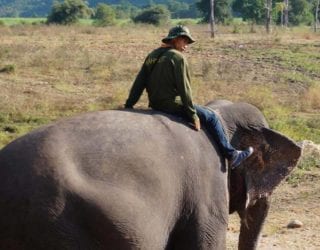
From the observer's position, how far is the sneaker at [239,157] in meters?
5.81

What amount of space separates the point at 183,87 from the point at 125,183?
110cm

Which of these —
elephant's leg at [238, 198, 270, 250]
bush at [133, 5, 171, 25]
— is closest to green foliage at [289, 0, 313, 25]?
bush at [133, 5, 171, 25]

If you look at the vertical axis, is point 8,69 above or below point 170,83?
below

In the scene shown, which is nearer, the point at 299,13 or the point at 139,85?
the point at 139,85

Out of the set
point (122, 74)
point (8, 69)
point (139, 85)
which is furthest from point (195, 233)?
point (122, 74)

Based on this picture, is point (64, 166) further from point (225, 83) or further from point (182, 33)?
point (225, 83)

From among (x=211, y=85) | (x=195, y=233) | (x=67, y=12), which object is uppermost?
(x=195, y=233)

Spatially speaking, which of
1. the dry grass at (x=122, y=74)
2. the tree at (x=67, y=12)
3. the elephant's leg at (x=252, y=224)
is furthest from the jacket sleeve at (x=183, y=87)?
the tree at (x=67, y=12)

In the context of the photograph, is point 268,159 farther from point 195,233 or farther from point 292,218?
point 292,218

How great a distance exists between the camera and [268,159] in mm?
6273

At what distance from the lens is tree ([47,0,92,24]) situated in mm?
67875

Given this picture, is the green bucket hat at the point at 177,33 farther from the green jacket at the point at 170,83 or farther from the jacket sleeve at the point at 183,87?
the jacket sleeve at the point at 183,87

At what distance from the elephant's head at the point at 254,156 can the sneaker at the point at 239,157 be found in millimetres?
183

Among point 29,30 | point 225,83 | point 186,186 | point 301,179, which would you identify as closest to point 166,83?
point 186,186
